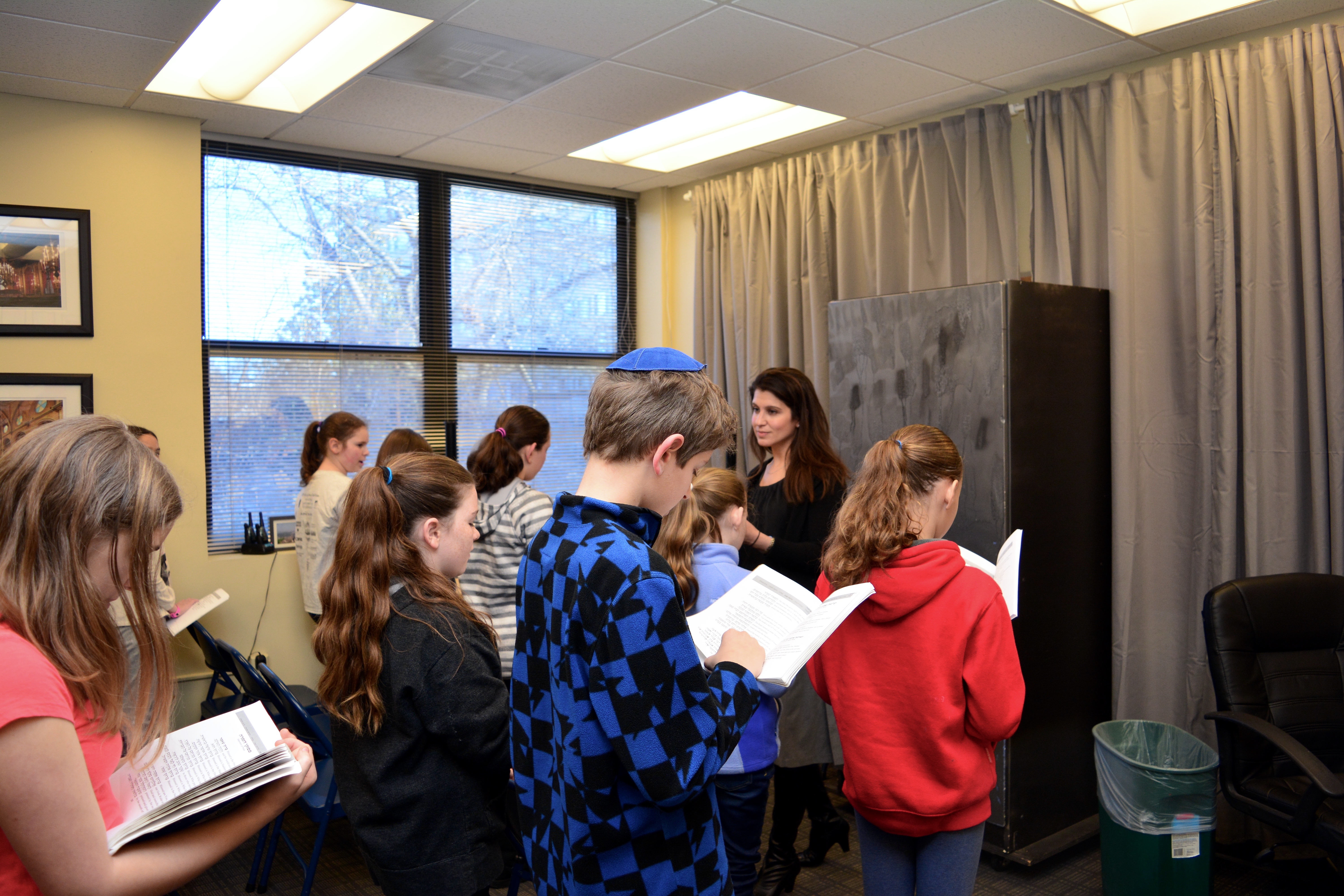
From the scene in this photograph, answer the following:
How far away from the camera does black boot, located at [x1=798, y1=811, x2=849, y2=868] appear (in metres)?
2.90

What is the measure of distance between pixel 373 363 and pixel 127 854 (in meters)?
3.62

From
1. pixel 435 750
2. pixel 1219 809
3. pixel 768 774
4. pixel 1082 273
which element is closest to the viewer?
pixel 435 750

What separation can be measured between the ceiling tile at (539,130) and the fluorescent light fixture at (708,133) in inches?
4.4

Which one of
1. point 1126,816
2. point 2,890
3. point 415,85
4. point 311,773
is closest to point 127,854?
point 2,890

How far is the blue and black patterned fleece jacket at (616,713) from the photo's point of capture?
1011 millimetres

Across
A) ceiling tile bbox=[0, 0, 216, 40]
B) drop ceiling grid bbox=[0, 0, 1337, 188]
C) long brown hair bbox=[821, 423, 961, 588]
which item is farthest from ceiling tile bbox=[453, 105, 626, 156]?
long brown hair bbox=[821, 423, 961, 588]

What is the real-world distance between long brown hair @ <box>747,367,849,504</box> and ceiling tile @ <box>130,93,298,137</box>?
2.25m

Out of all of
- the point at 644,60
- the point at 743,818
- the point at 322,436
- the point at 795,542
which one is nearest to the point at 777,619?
the point at 743,818

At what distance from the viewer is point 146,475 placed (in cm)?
102

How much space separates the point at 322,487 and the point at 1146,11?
3394mm

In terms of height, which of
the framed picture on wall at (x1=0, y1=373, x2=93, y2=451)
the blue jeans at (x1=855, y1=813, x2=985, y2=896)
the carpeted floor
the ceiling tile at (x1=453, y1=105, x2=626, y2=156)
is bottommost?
the carpeted floor

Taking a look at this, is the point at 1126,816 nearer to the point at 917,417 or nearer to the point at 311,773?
the point at 917,417

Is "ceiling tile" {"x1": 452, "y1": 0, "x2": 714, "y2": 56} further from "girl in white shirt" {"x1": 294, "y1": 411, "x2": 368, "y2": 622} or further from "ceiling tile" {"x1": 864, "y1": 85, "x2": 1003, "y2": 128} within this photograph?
"girl in white shirt" {"x1": 294, "y1": 411, "x2": 368, "y2": 622}

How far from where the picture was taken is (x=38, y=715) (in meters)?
0.86
